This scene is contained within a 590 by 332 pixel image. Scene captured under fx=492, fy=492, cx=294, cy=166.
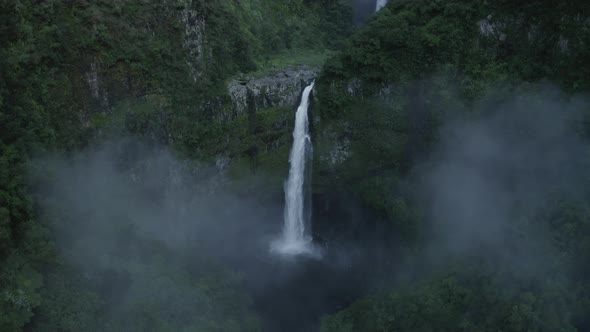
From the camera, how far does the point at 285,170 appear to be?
25.9 metres

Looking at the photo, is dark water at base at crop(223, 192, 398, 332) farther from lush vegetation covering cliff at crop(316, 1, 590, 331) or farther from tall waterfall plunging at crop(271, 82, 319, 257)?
lush vegetation covering cliff at crop(316, 1, 590, 331)

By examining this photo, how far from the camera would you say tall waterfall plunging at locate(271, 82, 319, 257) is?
2505 centimetres

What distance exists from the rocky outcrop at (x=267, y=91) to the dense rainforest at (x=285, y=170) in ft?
0.36

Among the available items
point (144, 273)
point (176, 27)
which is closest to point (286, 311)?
point (144, 273)

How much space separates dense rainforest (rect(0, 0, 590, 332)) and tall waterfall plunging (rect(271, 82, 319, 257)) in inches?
19.0

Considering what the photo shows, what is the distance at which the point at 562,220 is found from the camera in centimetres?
1681

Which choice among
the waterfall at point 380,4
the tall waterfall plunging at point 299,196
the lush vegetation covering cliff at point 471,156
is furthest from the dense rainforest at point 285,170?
the waterfall at point 380,4

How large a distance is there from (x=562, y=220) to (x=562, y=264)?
1648mm

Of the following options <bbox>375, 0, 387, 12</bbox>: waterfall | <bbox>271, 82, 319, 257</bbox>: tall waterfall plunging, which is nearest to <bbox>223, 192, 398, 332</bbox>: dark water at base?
<bbox>271, 82, 319, 257</bbox>: tall waterfall plunging

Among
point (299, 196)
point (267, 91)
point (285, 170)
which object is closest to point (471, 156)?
point (299, 196)

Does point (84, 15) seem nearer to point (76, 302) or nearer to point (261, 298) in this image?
point (76, 302)

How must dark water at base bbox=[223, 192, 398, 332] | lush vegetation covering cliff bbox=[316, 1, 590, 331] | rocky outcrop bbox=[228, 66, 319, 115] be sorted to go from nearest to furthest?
lush vegetation covering cliff bbox=[316, 1, 590, 331], dark water at base bbox=[223, 192, 398, 332], rocky outcrop bbox=[228, 66, 319, 115]

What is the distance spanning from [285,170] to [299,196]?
1559mm

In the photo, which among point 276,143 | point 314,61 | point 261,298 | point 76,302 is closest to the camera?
point 76,302
